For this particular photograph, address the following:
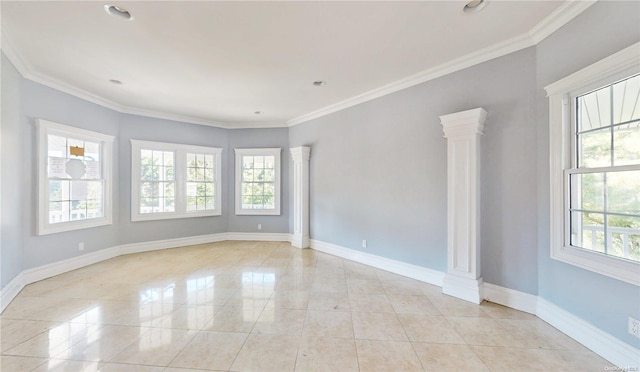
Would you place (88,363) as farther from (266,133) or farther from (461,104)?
(266,133)

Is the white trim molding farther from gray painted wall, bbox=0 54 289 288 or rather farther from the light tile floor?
the light tile floor

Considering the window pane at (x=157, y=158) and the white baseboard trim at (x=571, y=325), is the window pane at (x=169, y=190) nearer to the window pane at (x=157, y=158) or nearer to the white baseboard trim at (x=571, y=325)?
the window pane at (x=157, y=158)

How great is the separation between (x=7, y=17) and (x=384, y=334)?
4.52 meters

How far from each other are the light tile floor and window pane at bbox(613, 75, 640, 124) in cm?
185

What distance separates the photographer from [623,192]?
191 cm

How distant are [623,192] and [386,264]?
2.67m

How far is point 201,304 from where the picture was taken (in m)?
2.81

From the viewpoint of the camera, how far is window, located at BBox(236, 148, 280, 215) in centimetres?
611

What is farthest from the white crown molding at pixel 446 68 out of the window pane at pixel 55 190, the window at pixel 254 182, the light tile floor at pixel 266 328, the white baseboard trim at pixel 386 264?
the window pane at pixel 55 190

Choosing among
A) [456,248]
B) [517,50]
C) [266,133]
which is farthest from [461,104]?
[266,133]

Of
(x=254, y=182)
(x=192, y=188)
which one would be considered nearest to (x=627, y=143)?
(x=254, y=182)

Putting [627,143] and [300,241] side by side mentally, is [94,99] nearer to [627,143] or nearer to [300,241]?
[300,241]

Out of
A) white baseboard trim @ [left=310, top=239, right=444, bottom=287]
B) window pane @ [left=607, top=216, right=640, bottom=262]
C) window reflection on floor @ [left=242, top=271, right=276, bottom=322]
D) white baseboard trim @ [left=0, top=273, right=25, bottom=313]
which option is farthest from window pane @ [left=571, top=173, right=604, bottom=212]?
white baseboard trim @ [left=0, top=273, right=25, bottom=313]

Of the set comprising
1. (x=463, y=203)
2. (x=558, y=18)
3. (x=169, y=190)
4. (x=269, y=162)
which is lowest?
(x=463, y=203)
